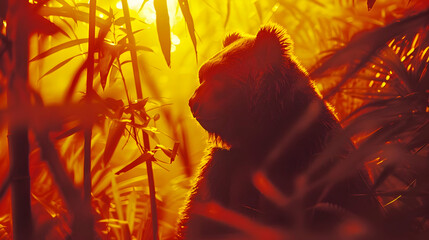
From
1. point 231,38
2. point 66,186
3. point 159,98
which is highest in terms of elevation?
point 231,38

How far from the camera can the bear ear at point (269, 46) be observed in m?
0.86

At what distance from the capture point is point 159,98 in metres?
1.00

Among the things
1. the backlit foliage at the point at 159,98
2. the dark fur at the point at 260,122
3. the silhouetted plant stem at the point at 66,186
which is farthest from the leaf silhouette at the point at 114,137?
the silhouetted plant stem at the point at 66,186

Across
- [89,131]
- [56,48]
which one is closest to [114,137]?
[89,131]

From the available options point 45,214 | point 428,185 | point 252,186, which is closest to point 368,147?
point 428,185

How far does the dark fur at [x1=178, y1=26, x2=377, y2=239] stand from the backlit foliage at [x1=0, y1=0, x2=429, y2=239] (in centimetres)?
5

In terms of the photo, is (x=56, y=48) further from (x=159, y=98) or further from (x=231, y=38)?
(x=231, y=38)

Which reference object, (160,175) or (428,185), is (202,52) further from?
(428,185)

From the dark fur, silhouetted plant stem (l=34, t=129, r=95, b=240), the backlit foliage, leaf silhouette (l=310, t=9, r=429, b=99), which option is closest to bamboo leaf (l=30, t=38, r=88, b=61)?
the backlit foliage

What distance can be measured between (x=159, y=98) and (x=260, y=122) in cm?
25

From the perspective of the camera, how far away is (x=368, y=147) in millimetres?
612

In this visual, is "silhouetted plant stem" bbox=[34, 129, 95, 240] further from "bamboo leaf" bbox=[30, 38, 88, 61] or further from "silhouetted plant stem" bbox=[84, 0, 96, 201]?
"bamboo leaf" bbox=[30, 38, 88, 61]

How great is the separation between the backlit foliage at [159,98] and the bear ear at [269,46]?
0.11m

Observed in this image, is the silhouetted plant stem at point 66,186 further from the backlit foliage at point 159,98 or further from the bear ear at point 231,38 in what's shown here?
the bear ear at point 231,38
